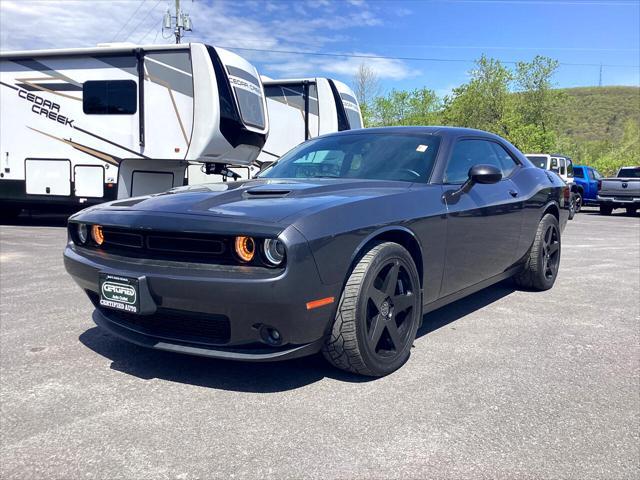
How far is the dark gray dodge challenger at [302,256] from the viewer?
2547 millimetres

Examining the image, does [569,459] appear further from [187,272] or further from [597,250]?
[597,250]

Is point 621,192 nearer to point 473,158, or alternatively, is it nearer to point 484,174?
point 473,158

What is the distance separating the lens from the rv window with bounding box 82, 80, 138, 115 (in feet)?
32.7

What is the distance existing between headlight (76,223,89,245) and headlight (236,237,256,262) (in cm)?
114

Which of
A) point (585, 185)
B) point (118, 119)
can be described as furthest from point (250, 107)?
point (585, 185)

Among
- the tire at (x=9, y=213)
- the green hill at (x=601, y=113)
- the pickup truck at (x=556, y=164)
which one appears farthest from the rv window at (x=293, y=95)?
the green hill at (x=601, y=113)

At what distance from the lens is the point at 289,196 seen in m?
2.99

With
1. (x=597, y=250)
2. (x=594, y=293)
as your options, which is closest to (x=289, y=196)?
→ (x=594, y=293)

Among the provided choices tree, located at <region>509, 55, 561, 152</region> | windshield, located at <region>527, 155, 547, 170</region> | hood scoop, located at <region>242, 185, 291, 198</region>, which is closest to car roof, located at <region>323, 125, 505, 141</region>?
hood scoop, located at <region>242, 185, 291, 198</region>

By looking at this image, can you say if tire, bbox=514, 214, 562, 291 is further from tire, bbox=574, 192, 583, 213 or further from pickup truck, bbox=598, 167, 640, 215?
tire, bbox=574, 192, 583, 213

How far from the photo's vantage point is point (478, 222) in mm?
3883

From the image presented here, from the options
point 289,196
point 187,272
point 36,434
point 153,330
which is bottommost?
point 36,434

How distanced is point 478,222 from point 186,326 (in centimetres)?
214

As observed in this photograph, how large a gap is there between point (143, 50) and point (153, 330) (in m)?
8.30
